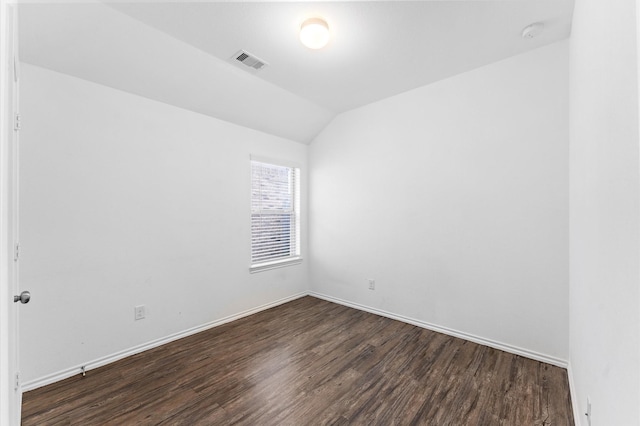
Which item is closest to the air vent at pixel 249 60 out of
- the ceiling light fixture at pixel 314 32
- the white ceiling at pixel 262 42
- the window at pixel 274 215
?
the white ceiling at pixel 262 42

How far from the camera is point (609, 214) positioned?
1018mm

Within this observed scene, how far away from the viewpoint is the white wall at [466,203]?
7.57 ft

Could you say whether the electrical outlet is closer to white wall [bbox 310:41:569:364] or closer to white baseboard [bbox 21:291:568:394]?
white baseboard [bbox 21:291:568:394]

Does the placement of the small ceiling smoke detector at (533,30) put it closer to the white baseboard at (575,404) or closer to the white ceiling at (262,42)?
the white ceiling at (262,42)

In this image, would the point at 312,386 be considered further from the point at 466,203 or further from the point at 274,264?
the point at 466,203

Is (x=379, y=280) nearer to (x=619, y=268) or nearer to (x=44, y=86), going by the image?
(x=619, y=268)

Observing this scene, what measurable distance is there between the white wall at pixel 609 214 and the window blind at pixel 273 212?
3.16 m

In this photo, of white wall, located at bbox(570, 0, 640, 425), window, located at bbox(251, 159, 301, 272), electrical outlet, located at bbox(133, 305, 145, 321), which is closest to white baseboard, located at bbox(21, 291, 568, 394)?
electrical outlet, located at bbox(133, 305, 145, 321)

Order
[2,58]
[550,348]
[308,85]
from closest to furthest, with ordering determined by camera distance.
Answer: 1. [2,58]
2. [550,348]
3. [308,85]

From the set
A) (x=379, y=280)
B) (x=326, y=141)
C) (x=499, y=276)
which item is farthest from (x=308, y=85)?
(x=499, y=276)

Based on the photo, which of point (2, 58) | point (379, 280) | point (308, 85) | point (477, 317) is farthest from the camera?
point (379, 280)

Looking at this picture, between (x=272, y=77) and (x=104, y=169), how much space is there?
5.99 ft

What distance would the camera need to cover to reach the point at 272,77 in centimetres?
286

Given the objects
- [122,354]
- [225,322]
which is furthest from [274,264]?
[122,354]
